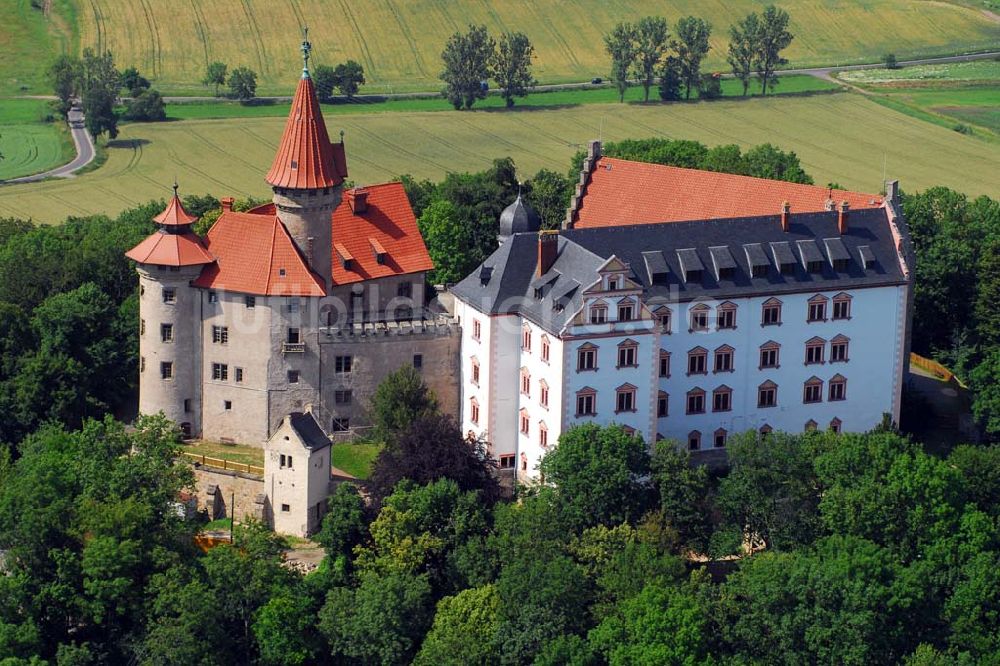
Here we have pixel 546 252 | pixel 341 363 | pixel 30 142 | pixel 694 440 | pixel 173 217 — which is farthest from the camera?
pixel 30 142

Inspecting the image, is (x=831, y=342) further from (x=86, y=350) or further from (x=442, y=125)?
(x=442, y=125)

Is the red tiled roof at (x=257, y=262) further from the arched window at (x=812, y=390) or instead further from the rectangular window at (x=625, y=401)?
the arched window at (x=812, y=390)

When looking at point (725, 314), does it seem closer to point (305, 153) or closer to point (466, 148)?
point (305, 153)

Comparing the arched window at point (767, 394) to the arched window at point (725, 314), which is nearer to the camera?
the arched window at point (725, 314)

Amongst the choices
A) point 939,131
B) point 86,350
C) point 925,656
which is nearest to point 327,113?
point 939,131

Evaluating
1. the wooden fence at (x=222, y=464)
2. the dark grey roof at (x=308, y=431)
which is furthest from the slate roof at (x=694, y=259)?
the wooden fence at (x=222, y=464)

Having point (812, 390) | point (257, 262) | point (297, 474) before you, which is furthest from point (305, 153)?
point (812, 390)
